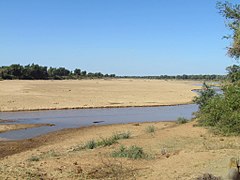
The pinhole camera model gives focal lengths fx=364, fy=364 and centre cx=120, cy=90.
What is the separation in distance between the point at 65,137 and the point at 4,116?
13.7 metres

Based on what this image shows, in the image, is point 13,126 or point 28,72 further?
point 28,72

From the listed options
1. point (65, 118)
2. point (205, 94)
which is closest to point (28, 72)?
point (65, 118)

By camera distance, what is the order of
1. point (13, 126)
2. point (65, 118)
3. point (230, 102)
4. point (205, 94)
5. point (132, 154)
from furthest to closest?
point (65, 118)
point (13, 126)
point (205, 94)
point (230, 102)
point (132, 154)

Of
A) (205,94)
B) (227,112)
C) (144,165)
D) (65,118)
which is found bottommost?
(65,118)

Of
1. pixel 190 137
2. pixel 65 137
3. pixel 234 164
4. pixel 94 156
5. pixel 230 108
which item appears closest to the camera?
pixel 234 164

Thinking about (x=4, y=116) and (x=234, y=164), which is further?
(x=4, y=116)

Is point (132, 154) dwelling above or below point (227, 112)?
below

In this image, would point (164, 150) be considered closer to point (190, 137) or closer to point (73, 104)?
point (190, 137)

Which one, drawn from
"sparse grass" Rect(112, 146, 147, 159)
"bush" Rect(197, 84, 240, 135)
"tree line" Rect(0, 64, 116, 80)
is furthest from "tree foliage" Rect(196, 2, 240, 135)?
"tree line" Rect(0, 64, 116, 80)

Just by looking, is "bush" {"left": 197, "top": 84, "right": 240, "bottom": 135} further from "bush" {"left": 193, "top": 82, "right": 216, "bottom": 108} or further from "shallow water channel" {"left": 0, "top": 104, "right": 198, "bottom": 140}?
"shallow water channel" {"left": 0, "top": 104, "right": 198, "bottom": 140}

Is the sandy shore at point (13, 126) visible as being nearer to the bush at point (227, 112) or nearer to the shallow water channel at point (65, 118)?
the shallow water channel at point (65, 118)

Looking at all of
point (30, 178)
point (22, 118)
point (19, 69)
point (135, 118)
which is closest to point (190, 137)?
point (30, 178)

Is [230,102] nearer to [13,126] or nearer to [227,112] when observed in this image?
[227,112]

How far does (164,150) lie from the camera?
12.8 meters
